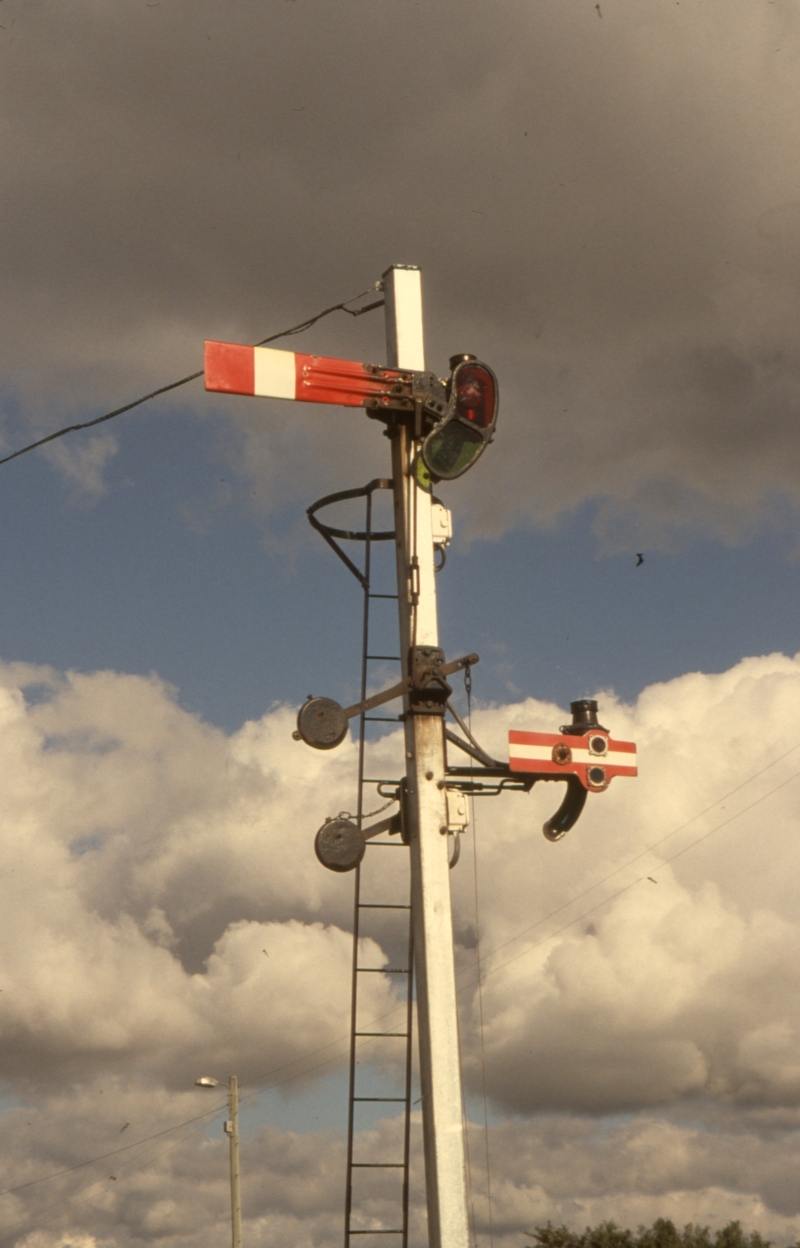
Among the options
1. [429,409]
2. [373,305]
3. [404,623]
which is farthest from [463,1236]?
[373,305]

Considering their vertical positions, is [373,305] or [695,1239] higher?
[373,305]

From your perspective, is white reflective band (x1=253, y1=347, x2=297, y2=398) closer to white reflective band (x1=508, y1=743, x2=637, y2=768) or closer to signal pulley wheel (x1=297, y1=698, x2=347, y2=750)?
signal pulley wheel (x1=297, y1=698, x2=347, y2=750)

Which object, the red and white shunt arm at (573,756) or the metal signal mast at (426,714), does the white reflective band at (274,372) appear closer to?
the metal signal mast at (426,714)

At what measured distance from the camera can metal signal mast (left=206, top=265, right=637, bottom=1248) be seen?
8.09 metres

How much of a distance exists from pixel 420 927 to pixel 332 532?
10.2ft

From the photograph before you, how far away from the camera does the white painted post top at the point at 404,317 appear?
31.3 feet

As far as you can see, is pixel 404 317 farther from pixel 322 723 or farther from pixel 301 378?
pixel 322 723

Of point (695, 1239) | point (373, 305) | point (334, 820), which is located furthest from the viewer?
point (695, 1239)

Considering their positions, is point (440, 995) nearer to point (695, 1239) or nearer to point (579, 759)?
point (579, 759)

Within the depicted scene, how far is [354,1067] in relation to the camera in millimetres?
8844

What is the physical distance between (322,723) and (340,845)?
779 millimetres

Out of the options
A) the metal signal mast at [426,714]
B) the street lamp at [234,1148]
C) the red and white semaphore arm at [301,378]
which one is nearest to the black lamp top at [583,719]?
the metal signal mast at [426,714]

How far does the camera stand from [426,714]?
876 cm

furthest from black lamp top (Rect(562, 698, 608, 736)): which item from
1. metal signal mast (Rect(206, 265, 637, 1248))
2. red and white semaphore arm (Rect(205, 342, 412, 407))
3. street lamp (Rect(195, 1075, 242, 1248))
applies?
street lamp (Rect(195, 1075, 242, 1248))
